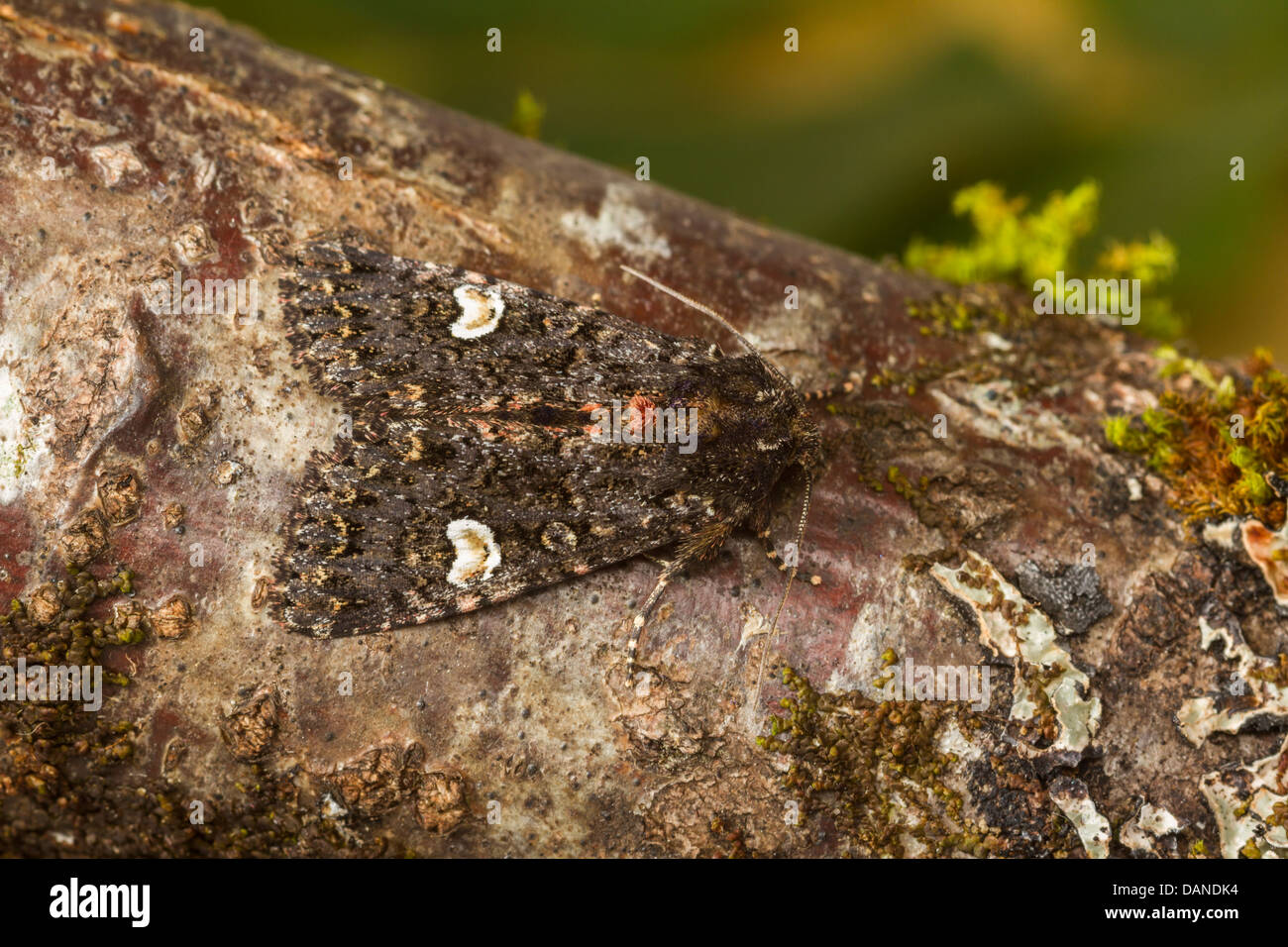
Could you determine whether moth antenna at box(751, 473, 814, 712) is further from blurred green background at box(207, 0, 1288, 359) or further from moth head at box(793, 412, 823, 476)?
blurred green background at box(207, 0, 1288, 359)

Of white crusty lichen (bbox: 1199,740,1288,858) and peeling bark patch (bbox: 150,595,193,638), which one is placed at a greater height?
peeling bark patch (bbox: 150,595,193,638)
